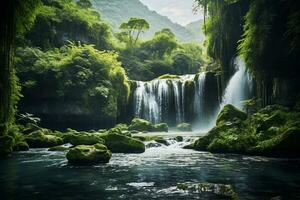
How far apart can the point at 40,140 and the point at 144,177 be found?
11.8 meters

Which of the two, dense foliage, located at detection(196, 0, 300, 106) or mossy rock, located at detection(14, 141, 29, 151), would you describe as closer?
mossy rock, located at detection(14, 141, 29, 151)

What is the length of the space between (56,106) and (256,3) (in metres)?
18.5

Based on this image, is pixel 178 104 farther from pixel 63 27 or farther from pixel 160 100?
pixel 63 27


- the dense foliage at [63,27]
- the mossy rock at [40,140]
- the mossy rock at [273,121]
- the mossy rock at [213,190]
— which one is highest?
the dense foliage at [63,27]

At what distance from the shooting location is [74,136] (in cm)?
1839

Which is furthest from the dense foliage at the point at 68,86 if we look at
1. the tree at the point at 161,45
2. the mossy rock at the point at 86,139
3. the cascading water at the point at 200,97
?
the tree at the point at 161,45

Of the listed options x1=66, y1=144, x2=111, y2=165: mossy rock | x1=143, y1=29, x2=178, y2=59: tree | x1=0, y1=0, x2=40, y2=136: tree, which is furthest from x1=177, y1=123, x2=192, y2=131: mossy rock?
x1=143, y1=29, x2=178, y2=59: tree

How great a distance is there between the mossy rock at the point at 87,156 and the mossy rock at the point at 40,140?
7.56 metres

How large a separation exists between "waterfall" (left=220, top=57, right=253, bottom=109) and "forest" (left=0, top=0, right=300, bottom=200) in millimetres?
103

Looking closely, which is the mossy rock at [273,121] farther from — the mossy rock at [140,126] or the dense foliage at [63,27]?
the dense foliage at [63,27]

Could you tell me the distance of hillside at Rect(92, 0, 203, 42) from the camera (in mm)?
132625

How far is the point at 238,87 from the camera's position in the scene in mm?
29000

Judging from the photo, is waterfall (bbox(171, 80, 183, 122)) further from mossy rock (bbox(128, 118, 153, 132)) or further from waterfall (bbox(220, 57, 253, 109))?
waterfall (bbox(220, 57, 253, 109))

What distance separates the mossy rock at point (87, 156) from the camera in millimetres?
12461
